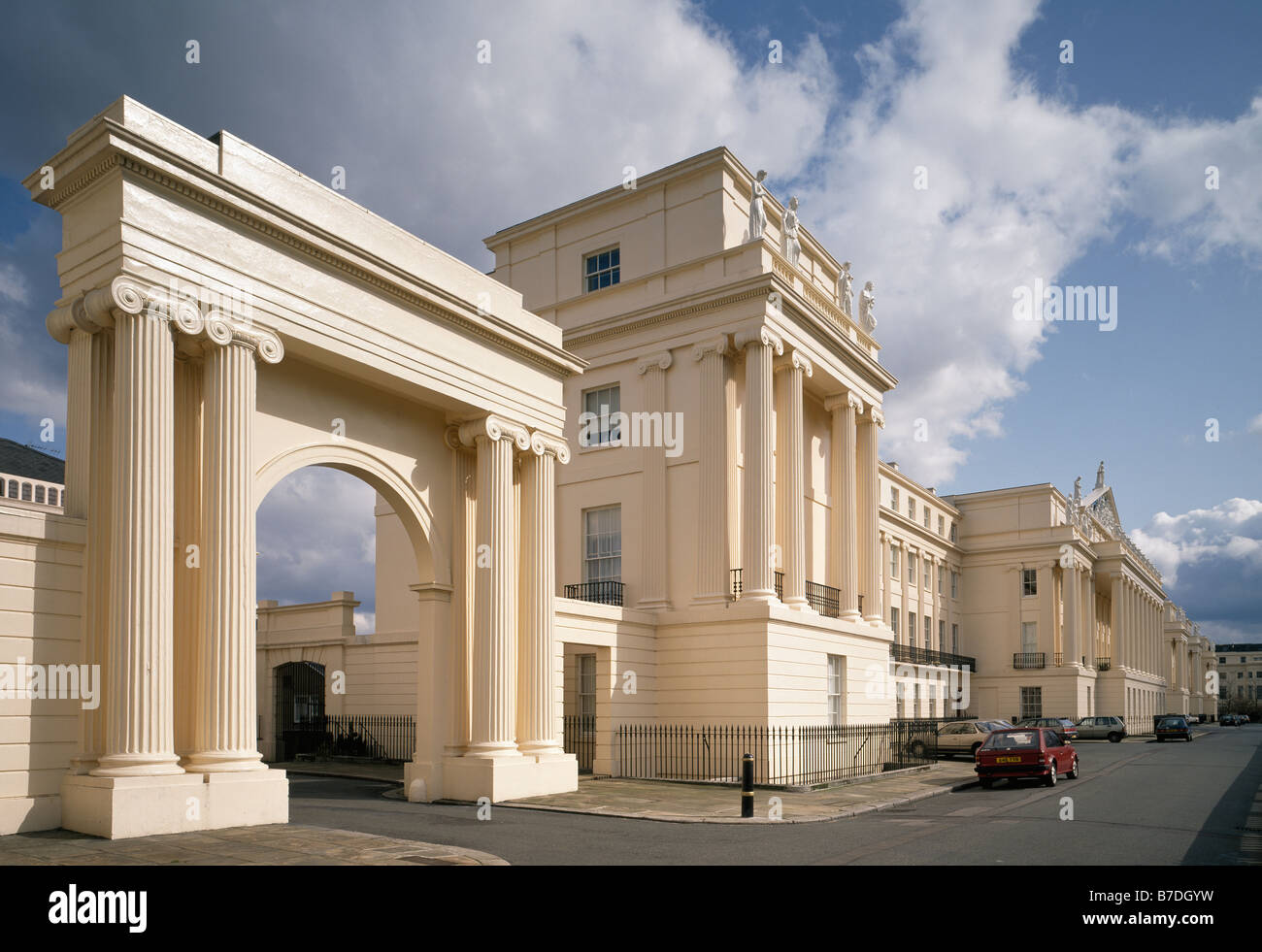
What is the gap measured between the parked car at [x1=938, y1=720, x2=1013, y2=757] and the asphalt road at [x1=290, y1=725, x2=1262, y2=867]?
1114 centimetres

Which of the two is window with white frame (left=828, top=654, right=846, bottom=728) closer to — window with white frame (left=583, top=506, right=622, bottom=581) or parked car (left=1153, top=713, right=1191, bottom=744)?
window with white frame (left=583, top=506, right=622, bottom=581)

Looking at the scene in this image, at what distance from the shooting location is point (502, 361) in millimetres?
18844

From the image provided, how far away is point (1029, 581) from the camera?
59625 mm

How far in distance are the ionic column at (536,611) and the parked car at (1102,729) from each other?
39755 mm

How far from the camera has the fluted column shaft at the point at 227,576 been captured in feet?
42.0

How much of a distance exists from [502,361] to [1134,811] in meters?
13.2

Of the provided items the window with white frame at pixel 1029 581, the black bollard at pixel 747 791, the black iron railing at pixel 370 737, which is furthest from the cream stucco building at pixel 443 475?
the window with white frame at pixel 1029 581

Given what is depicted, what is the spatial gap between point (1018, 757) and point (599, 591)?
418 inches

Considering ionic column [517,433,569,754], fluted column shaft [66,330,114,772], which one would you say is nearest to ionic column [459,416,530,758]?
ionic column [517,433,569,754]

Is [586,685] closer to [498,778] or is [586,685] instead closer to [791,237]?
[498,778]

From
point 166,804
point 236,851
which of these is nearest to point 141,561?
point 166,804

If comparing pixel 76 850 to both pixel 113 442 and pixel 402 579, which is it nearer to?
pixel 113 442

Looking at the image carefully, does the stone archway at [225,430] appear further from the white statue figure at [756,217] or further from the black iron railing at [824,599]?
the black iron railing at [824,599]
